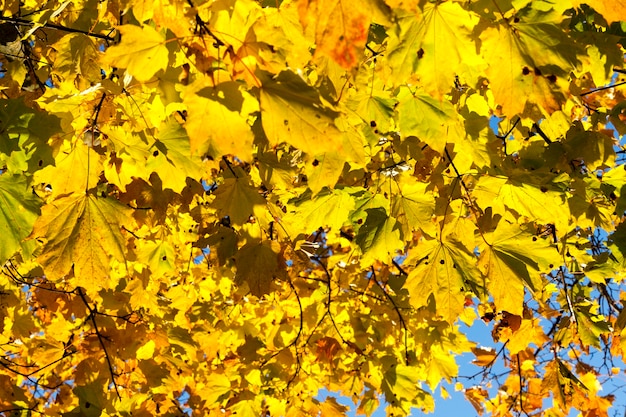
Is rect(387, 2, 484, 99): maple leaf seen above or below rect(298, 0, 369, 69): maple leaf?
above

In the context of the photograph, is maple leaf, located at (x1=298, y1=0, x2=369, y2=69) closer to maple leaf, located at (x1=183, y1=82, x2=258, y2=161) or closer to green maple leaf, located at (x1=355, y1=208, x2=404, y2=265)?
maple leaf, located at (x1=183, y1=82, x2=258, y2=161)

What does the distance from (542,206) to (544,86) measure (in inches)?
29.7

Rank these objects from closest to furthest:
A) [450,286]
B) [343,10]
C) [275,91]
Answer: [343,10] → [275,91] → [450,286]

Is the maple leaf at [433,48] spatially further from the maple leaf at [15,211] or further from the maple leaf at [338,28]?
the maple leaf at [15,211]

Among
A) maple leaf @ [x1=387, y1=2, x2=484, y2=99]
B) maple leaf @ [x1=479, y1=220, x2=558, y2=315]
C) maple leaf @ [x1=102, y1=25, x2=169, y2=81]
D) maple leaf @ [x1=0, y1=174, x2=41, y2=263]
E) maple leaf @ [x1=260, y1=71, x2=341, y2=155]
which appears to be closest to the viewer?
maple leaf @ [x1=260, y1=71, x2=341, y2=155]

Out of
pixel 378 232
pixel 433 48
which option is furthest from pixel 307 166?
pixel 433 48

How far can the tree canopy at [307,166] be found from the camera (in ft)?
4.30

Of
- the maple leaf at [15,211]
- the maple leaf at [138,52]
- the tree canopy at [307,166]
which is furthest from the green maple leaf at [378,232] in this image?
the maple leaf at [15,211]

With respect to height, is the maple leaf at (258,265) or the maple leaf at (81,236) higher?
the maple leaf at (258,265)

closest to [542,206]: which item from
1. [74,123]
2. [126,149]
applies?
[126,149]

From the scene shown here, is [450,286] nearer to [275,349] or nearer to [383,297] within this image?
[383,297]

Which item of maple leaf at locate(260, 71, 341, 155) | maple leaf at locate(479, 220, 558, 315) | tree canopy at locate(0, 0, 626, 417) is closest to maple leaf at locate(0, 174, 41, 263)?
tree canopy at locate(0, 0, 626, 417)

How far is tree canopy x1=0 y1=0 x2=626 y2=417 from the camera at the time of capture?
1.31 metres

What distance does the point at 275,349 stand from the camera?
13.1ft
